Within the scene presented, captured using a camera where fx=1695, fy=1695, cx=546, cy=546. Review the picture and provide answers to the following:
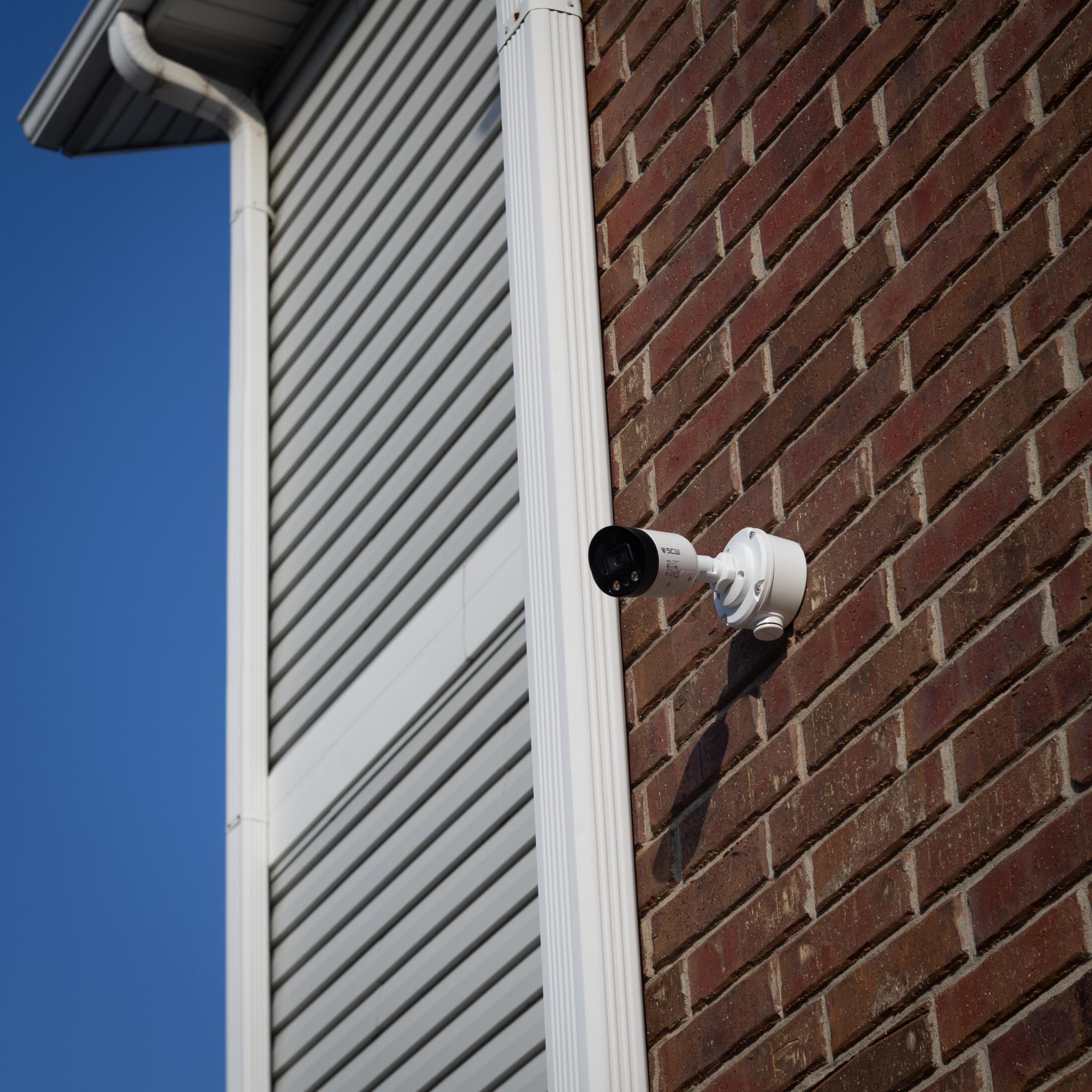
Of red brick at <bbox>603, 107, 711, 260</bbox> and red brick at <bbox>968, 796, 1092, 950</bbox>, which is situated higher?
red brick at <bbox>603, 107, 711, 260</bbox>

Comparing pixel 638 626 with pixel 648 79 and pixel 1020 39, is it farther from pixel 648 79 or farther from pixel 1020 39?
pixel 1020 39

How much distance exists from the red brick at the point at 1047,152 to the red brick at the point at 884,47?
371 millimetres

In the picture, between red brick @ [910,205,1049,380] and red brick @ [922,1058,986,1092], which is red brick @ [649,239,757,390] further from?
red brick @ [922,1058,986,1092]

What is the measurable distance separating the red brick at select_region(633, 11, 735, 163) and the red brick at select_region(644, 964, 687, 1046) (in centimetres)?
158

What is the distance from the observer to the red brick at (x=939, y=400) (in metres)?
2.43

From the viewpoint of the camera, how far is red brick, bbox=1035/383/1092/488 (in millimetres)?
2238

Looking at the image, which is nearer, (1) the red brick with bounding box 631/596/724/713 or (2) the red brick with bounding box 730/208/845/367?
(2) the red brick with bounding box 730/208/845/367

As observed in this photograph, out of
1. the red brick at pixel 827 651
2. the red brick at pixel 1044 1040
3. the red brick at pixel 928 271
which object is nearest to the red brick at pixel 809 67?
the red brick at pixel 928 271

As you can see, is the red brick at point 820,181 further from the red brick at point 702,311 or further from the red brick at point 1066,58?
the red brick at point 1066,58

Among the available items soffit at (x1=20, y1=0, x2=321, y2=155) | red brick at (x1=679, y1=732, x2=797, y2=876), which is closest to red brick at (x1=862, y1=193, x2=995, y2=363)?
red brick at (x1=679, y1=732, x2=797, y2=876)

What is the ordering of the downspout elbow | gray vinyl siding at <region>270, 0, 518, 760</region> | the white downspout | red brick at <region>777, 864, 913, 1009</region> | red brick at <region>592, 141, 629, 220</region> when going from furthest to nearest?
the downspout elbow < the white downspout < gray vinyl siding at <region>270, 0, 518, 760</region> < red brick at <region>592, 141, 629, 220</region> < red brick at <region>777, 864, 913, 1009</region>

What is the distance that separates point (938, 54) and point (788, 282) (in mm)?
441

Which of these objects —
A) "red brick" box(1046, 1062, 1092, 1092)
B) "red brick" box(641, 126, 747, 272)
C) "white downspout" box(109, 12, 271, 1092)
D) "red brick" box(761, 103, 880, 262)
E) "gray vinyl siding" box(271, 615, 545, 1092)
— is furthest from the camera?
"white downspout" box(109, 12, 271, 1092)

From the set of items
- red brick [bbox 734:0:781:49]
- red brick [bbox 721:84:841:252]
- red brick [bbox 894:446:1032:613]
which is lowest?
red brick [bbox 894:446:1032:613]
